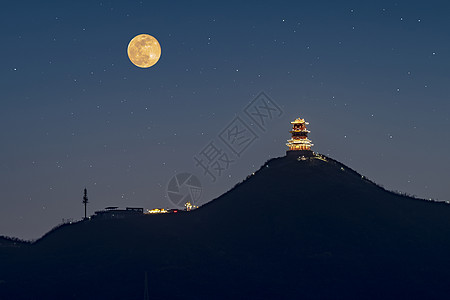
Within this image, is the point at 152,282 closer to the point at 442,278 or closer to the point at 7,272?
the point at 7,272

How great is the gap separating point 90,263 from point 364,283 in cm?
7615

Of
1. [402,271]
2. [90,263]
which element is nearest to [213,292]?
[90,263]

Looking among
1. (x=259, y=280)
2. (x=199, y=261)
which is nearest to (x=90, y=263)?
(x=199, y=261)

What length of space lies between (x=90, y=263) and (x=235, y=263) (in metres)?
40.9

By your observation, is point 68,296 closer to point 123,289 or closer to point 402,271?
point 123,289

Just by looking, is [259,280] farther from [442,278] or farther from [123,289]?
[442,278]

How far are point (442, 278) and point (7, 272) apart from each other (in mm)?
122155

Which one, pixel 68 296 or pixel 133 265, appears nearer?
pixel 68 296

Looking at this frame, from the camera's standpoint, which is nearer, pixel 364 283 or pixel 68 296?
pixel 68 296

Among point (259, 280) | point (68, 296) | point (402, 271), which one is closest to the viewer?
point (68, 296)

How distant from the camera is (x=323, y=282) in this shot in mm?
187000

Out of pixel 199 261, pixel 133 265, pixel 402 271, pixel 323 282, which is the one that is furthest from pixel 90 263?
pixel 402 271

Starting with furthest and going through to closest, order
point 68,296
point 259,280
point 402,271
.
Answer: point 402,271, point 259,280, point 68,296

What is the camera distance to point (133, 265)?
638ft
